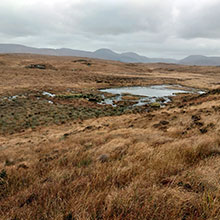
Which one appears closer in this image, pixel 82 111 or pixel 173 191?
pixel 173 191

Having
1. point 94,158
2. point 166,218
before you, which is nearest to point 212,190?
point 166,218

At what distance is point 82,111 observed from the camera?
25516 millimetres

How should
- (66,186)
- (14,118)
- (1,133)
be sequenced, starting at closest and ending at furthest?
1. (66,186)
2. (1,133)
3. (14,118)

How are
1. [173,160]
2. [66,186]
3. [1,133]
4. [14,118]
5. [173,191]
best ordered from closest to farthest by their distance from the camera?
1. [173,191]
2. [66,186]
3. [173,160]
4. [1,133]
5. [14,118]

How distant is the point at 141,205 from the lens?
8.41 feet

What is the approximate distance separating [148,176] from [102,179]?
971 millimetres

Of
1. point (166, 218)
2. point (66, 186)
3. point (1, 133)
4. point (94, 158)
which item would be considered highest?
point (166, 218)

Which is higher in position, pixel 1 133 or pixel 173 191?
pixel 173 191

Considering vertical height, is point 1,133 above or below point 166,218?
below

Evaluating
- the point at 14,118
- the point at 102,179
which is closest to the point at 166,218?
the point at 102,179

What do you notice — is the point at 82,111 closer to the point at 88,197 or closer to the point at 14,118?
the point at 14,118

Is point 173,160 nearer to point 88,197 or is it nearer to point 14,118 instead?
point 88,197

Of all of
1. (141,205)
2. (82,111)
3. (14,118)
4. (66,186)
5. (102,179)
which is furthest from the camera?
(82,111)

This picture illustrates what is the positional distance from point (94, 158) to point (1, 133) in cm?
1534
